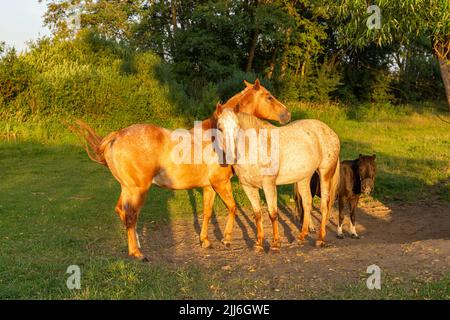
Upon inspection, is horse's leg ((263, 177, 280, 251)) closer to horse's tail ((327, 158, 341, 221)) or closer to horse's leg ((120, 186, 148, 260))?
horse's tail ((327, 158, 341, 221))

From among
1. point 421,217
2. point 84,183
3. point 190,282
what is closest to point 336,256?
point 190,282

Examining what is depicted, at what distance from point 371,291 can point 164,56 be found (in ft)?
102

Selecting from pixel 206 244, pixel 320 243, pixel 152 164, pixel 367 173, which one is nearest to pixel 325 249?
pixel 320 243

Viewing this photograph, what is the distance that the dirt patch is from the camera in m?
5.77

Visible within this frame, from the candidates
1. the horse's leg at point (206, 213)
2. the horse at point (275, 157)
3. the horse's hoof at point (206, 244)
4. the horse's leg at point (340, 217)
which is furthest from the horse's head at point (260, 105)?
the horse's leg at point (340, 217)

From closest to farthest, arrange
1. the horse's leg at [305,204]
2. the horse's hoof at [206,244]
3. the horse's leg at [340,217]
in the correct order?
the horse's hoof at [206,244], the horse's leg at [305,204], the horse's leg at [340,217]

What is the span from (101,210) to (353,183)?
5128mm

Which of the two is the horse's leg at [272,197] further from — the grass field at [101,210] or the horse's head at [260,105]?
the grass field at [101,210]

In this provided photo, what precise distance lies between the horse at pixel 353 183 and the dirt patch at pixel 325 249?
399 millimetres

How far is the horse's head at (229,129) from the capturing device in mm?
6785

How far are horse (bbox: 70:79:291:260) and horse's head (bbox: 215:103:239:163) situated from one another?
0.43 meters

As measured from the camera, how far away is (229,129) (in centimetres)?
679

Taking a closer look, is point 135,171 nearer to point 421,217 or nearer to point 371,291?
point 371,291
